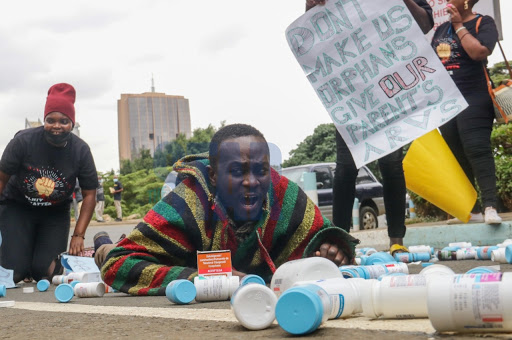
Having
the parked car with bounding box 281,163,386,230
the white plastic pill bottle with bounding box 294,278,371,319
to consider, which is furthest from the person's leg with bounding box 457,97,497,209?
the parked car with bounding box 281,163,386,230

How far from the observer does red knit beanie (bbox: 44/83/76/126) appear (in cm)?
667

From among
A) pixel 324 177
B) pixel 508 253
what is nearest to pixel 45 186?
pixel 508 253

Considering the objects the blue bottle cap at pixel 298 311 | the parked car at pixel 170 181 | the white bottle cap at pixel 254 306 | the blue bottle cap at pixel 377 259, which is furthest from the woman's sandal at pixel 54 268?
the blue bottle cap at pixel 298 311

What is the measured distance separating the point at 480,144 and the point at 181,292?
3.83 meters

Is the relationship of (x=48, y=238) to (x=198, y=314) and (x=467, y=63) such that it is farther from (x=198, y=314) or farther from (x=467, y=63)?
(x=198, y=314)

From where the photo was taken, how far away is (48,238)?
292 inches

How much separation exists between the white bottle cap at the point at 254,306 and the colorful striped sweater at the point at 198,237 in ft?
4.80

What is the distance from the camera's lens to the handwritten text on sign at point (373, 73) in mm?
4430

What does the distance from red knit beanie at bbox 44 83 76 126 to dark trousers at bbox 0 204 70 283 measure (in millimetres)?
1068

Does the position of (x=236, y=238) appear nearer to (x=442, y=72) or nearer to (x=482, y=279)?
(x=442, y=72)

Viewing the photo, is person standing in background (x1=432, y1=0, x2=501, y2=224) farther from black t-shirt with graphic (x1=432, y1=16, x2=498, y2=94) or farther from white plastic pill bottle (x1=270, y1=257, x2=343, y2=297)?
white plastic pill bottle (x1=270, y1=257, x2=343, y2=297)

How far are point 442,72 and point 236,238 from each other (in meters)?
1.62

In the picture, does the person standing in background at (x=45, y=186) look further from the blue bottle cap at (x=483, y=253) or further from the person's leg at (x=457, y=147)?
the blue bottle cap at (x=483, y=253)

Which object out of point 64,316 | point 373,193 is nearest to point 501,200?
point 373,193
